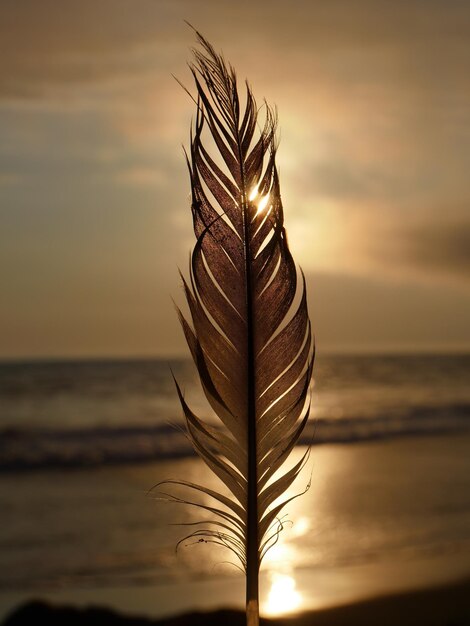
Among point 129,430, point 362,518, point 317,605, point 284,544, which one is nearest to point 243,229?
point 317,605

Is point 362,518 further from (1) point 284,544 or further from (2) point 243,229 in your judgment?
(2) point 243,229

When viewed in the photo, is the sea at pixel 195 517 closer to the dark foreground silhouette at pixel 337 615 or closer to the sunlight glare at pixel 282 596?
the sunlight glare at pixel 282 596

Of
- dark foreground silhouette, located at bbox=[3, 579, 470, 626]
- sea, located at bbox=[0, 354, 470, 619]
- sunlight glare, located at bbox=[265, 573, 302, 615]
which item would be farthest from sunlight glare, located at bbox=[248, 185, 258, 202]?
sunlight glare, located at bbox=[265, 573, 302, 615]

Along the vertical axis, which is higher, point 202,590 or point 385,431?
point 385,431

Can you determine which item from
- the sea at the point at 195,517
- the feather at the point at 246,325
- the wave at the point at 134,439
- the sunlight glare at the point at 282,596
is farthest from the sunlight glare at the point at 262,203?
the wave at the point at 134,439

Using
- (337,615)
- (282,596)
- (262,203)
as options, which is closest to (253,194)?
(262,203)

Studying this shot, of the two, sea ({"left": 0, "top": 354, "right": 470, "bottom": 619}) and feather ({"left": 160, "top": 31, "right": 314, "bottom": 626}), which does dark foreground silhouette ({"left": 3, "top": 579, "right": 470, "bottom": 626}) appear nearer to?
sea ({"left": 0, "top": 354, "right": 470, "bottom": 619})
